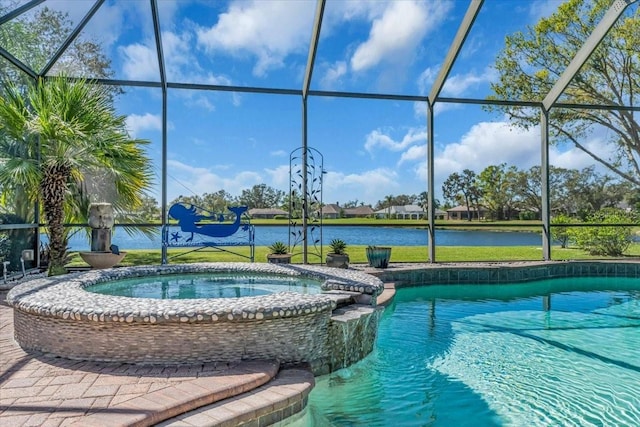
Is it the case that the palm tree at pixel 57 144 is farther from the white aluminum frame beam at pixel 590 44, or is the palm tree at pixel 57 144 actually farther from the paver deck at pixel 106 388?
the white aluminum frame beam at pixel 590 44

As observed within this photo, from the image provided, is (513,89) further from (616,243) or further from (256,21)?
(256,21)

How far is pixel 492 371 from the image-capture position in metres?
3.94

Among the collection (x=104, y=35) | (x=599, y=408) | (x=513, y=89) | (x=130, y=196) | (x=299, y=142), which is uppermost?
(x=104, y=35)

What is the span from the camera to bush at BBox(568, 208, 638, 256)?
36.7 feet

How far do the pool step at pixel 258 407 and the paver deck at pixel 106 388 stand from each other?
54 mm

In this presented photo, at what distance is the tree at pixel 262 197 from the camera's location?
45.8 feet

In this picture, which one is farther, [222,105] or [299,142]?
[222,105]

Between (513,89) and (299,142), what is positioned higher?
(513,89)

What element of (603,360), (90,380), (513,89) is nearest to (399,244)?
(513,89)

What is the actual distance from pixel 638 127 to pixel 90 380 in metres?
13.2

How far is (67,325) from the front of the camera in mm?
3133

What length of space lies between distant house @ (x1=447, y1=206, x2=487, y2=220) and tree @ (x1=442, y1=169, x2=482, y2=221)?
0.51 ft

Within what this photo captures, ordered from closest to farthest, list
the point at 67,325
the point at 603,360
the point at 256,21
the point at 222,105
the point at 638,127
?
the point at 67,325 < the point at 603,360 < the point at 256,21 < the point at 638,127 < the point at 222,105

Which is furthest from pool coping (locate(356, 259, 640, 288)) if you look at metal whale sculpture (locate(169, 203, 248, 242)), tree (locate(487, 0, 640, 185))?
tree (locate(487, 0, 640, 185))
